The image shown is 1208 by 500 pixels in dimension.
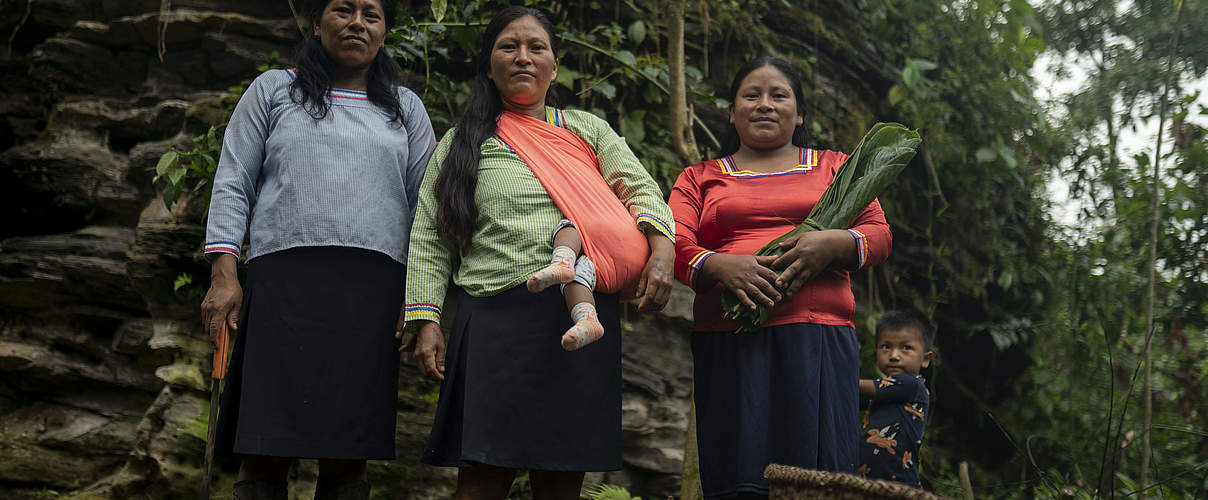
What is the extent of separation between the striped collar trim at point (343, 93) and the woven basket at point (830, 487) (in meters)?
1.77

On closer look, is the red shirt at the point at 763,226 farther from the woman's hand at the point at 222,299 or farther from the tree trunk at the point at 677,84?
the woman's hand at the point at 222,299

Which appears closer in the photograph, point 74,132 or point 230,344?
point 230,344

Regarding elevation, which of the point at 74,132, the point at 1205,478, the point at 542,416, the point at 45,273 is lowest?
the point at 1205,478

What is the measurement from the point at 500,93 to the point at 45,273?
298cm

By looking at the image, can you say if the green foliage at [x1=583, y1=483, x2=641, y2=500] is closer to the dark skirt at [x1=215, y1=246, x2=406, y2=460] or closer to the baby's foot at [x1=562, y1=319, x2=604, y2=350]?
the dark skirt at [x1=215, y1=246, x2=406, y2=460]

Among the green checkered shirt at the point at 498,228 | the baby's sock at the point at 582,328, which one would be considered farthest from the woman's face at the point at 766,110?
the baby's sock at the point at 582,328

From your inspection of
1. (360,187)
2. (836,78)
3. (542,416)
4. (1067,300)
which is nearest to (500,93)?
(360,187)

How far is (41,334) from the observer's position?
4.38 m

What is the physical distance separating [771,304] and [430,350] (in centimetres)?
98

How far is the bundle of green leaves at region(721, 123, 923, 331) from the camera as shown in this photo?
8.29ft

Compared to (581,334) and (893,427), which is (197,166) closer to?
(581,334)

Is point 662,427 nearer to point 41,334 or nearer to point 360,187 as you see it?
point 360,187

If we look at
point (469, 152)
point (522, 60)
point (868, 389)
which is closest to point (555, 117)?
point (522, 60)

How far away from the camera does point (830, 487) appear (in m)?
2.01
